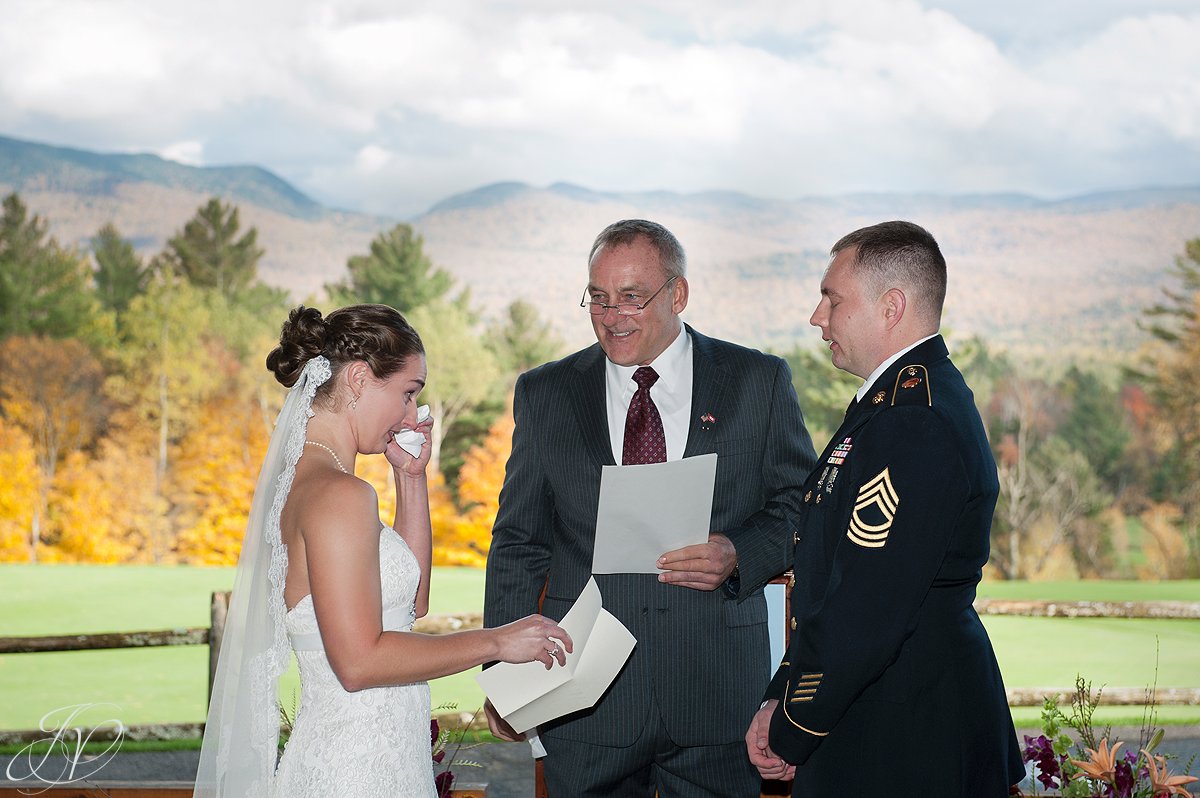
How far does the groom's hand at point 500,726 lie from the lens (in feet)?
8.12

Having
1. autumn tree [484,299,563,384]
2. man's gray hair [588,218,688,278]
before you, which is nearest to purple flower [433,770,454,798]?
man's gray hair [588,218,688,278]

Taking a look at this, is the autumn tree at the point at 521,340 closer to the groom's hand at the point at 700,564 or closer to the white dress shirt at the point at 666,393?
the white dress shirt at the point at 666,393

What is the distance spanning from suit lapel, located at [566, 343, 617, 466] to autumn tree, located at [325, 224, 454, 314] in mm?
24488

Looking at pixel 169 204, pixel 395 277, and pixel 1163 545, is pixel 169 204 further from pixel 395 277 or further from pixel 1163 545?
pixel 1163 545

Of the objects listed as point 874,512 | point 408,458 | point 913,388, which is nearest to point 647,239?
point 408,458

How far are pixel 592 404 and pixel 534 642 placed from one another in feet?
2.64

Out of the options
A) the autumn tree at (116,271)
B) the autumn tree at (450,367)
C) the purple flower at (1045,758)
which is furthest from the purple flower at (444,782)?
the autumn tree at (116,271)

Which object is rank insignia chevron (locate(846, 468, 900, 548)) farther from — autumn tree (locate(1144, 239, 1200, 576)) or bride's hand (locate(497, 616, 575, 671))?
autumn tree (locate(1144, 239, 1200, 576))

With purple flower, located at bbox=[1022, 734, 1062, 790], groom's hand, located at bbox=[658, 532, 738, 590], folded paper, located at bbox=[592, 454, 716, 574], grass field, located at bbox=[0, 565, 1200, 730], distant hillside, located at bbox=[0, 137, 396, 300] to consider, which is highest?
distant hillside, located at bbox=[0, 137, 396, 300]

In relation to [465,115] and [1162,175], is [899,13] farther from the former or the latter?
[465,115]

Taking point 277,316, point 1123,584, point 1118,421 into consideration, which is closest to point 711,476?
point 1123,584

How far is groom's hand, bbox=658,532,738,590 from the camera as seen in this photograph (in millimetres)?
2617

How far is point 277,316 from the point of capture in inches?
1013

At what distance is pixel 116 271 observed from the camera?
25.0 meters
